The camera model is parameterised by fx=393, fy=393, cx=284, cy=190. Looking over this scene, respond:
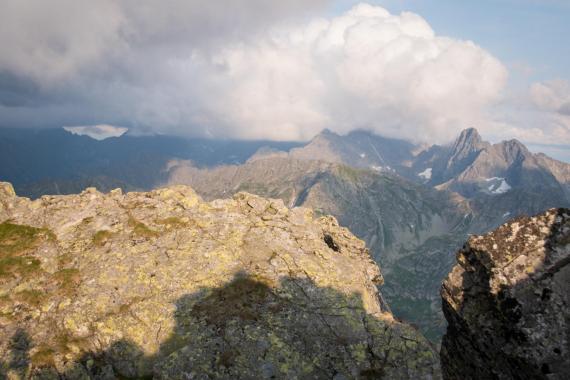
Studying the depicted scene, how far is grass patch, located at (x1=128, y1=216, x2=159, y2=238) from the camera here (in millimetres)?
33206

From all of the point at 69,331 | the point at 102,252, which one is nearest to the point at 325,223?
the point at 102,252

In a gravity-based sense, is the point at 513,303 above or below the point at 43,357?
above

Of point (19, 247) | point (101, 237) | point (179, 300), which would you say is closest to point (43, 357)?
point (179, 300)

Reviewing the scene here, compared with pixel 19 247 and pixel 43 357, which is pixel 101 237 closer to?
pixel 19 247

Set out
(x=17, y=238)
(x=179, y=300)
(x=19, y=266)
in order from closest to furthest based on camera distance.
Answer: (x=179, y=300), (x=19, y=266), (x=17, y=238)

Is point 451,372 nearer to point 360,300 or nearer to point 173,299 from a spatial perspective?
point 360,300

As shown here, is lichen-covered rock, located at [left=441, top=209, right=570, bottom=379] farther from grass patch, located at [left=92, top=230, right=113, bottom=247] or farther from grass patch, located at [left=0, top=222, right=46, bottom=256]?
grass patch, located at [left=0, top=222, right=46, bottom=256]

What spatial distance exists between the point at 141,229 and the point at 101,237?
315 centimetres

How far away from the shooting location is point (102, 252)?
3088 centimetres

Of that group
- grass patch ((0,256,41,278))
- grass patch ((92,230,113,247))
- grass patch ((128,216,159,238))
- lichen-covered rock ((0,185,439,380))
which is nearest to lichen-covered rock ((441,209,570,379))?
lichen-covered rock ((0,185,439,380))

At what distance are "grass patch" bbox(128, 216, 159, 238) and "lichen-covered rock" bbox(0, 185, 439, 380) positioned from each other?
0.46 feet

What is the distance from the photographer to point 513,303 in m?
14.2

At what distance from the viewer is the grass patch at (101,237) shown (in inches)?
1250

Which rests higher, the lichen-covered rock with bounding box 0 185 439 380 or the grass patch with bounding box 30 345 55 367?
the lichen-covered rock with bounding box 0 185 439 380
